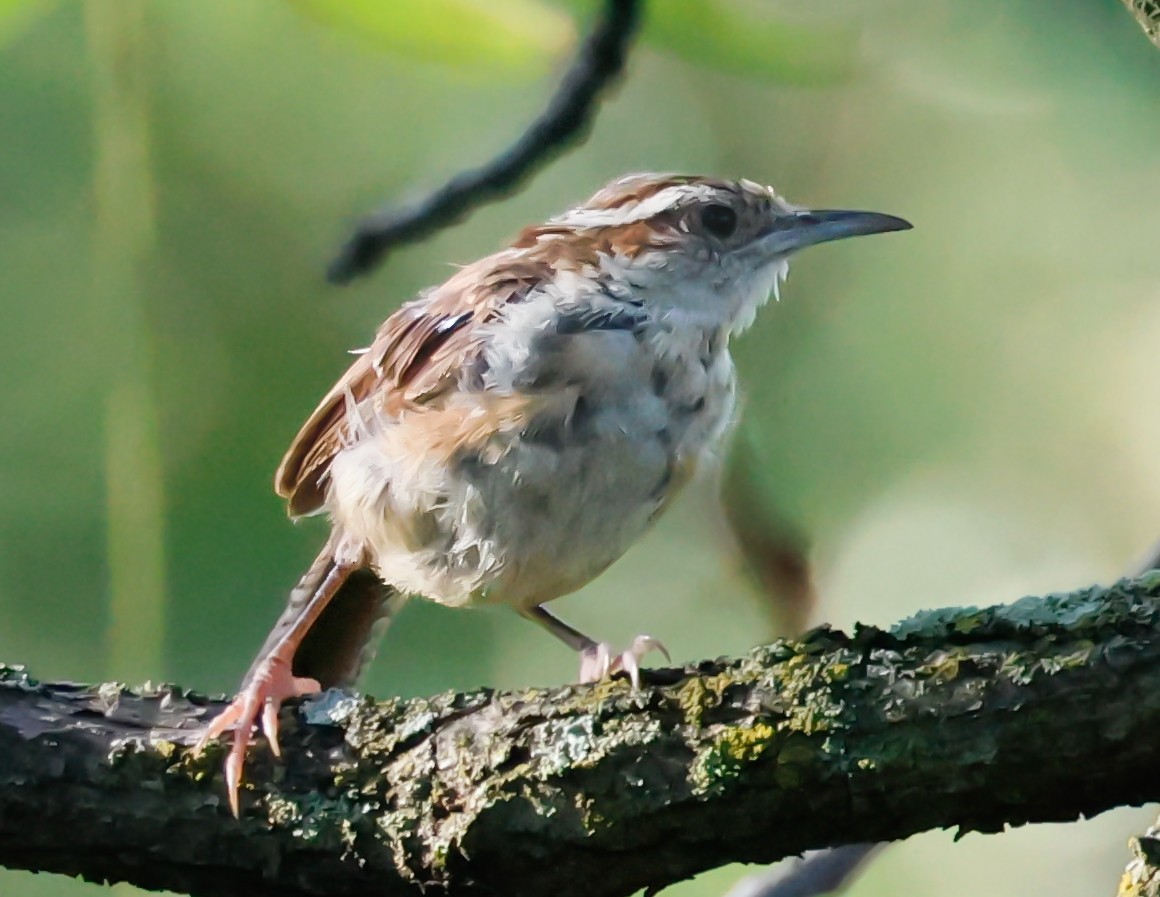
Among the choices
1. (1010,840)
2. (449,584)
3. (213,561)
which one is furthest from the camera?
(213,561)

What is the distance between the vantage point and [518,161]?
1.78 metres

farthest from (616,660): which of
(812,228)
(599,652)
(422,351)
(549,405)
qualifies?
(812,228)

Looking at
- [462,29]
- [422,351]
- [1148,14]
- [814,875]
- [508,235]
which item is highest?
[462,29]

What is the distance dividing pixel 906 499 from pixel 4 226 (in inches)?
56.2

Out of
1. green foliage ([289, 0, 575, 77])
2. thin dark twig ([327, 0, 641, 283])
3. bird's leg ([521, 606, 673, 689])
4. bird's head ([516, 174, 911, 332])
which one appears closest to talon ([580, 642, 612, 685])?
bird's leg ([521, 606, 673, 689])

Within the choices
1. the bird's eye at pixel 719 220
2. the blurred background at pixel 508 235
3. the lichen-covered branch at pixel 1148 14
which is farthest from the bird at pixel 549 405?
the blurred background at pixel 508 235

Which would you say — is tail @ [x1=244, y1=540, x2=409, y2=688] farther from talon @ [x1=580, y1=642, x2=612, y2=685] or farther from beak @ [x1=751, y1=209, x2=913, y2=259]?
beak @ [x1=751, y1=209, x2=913, y2=259]

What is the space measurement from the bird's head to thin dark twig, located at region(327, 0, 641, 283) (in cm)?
58

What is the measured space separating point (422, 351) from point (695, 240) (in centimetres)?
29

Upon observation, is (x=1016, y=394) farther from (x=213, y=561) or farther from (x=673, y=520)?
(x=213, y=561)

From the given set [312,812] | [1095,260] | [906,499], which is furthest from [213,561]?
[1095,260]

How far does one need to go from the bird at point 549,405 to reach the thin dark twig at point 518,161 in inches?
21.0

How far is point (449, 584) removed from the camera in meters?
1.14

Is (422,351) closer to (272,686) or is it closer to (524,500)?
(524,500)
